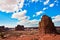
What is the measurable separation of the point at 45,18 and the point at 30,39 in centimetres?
1353

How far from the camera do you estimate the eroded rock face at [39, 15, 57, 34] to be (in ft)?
164

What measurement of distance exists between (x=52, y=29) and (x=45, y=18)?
4.67m

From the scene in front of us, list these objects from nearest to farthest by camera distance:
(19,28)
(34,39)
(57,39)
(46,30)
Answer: (57,39) → (34,39) → (46,30) → (19,28)

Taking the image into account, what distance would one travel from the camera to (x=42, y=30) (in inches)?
2010

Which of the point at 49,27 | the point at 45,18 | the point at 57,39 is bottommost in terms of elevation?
the point at 57,39

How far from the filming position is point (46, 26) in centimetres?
5056

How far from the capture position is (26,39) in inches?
1646

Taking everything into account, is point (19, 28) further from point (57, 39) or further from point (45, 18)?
point (57, 39)

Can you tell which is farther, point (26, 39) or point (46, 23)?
point (46, 23)

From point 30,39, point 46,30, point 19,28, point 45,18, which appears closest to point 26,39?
point 30,39

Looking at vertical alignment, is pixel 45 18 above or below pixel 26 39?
above

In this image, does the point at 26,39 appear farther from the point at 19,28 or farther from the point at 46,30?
the point at 19,28

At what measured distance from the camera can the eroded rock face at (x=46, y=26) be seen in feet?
164

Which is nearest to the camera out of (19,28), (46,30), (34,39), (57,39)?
(57,39)
